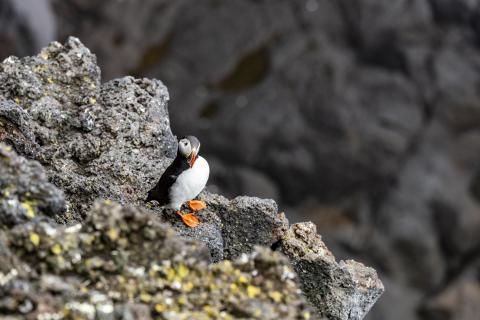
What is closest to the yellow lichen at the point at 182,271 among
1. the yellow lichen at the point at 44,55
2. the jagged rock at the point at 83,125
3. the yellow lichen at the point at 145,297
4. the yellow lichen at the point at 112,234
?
the yellow lichen at the point at 145,297

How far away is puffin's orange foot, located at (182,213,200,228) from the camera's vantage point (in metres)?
8.18

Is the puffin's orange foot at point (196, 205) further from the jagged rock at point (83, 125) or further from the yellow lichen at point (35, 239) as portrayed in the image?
the yellow lichen at point (35, 239)

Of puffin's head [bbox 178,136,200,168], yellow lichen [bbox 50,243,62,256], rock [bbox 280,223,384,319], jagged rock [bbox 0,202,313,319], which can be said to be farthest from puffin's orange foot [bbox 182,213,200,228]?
yellow lichen [bbox 50,243,62,256]

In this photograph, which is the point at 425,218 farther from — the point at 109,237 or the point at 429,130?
the point at 109,237

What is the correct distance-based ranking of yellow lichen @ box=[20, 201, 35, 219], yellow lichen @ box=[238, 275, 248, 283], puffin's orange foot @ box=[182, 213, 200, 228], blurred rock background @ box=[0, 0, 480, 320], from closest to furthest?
yellow lichen @ box=[238, 275, 248, 283], yellow lichen @ box=[20, 201, 35, 219], puffin's orange foot @ box=[182, 213, 200, 228], blurred rock background @ box=[0, 0, 480, 320]

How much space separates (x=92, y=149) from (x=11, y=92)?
1130mm

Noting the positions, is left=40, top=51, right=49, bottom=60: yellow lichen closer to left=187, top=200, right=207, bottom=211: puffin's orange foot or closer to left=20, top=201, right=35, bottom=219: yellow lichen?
left=187, top=200, right=207, bottom=211: puffin's orange foot

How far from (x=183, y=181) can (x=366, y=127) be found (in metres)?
18.6

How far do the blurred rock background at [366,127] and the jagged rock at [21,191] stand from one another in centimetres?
1989

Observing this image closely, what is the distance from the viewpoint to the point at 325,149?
26.1m

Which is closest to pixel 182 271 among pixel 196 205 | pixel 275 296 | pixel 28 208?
pixel 275 296

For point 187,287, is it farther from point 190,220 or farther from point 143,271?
point 190,220

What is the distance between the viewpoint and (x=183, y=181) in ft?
26.5

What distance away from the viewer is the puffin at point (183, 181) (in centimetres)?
809
